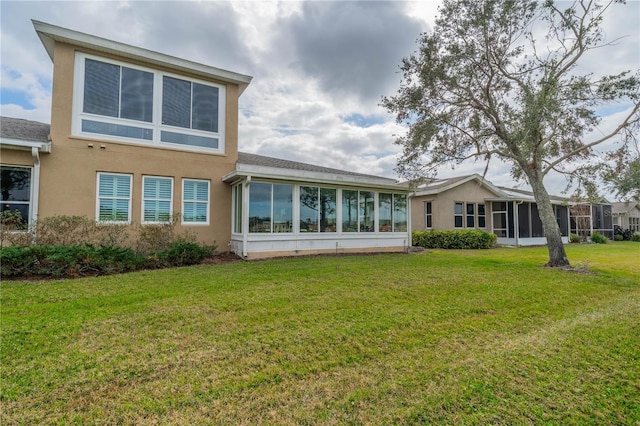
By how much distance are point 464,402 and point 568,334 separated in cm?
270

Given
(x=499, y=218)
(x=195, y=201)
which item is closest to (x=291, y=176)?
(x=195, y=201)

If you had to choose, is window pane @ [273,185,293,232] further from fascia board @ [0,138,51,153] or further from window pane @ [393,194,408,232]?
fascia board @ [0,138,51,153]

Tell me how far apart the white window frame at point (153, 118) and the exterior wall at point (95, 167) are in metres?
0.14

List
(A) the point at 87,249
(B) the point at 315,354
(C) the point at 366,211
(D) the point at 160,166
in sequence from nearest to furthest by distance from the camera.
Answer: (B) the point at 315,354 → (A) the point at 87,249 → (D) the point at 160,166 → (C) the point at 366,211

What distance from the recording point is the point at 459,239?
655 inches

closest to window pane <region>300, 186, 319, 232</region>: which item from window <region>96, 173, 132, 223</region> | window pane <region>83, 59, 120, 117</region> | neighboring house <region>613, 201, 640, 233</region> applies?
window <region>96, 173, 132, 223</region>

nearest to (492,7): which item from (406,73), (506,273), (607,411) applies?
(406,73)

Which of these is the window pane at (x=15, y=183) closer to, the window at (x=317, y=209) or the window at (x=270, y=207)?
the window at (x=270, y=207)

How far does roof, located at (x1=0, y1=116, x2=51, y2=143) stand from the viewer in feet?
28.9

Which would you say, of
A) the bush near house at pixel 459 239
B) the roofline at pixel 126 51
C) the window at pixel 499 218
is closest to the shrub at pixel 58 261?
the roofline at pixel 126 51

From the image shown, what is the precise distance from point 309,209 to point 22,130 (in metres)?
9.58

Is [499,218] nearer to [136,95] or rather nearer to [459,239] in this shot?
[459,239]

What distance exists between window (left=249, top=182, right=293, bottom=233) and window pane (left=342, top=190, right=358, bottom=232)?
7.83 feet

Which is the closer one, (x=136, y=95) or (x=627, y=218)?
(x=136, y=95)
